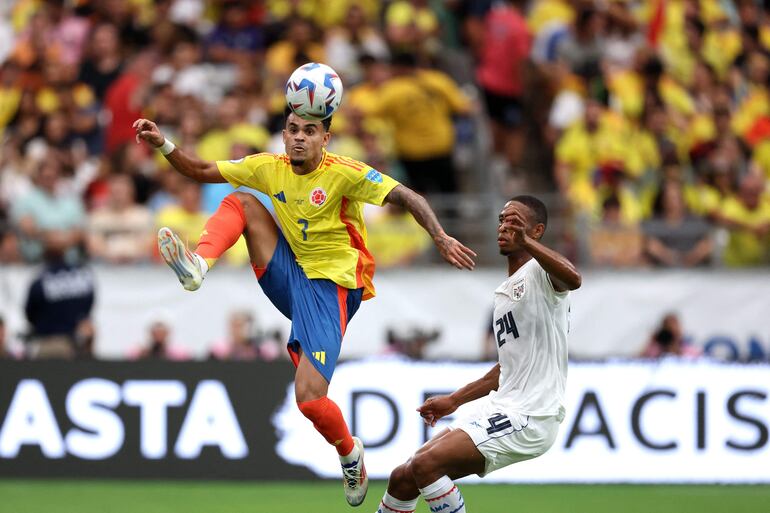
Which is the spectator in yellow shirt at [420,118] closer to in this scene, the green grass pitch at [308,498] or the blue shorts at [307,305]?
the green grass pitch at [308,498]

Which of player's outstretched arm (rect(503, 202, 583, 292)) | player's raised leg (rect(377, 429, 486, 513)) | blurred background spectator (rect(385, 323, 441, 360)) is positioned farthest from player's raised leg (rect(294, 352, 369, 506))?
blurred background spectator (rect(385, 323, 441, 360))

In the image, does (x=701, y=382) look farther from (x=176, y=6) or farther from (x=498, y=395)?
(x=176, y=6)

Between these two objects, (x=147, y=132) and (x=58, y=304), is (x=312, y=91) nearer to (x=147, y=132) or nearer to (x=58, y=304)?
(x=147, y=132)

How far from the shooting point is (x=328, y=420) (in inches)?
379

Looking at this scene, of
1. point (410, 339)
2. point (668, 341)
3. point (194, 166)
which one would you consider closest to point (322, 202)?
point (194, 166)

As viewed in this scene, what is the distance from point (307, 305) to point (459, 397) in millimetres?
1184

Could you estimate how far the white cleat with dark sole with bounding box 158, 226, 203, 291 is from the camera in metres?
8.79

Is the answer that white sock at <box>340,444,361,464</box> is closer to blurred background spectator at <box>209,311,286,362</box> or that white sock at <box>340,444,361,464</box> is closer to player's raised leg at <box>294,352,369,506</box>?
player's raised leg at <box>294,352,369,506</box>

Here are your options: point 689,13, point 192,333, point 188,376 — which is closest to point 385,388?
point 188,376

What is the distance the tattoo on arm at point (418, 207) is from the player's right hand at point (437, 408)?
1.05 meters

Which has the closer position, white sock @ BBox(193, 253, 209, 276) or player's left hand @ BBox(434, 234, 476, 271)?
player's left hand @ BBox(434, 234, 476, 271)

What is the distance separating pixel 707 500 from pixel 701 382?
1.37 metres

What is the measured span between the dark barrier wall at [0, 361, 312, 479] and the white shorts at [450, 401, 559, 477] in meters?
4.89

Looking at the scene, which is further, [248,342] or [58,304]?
[248,342]
